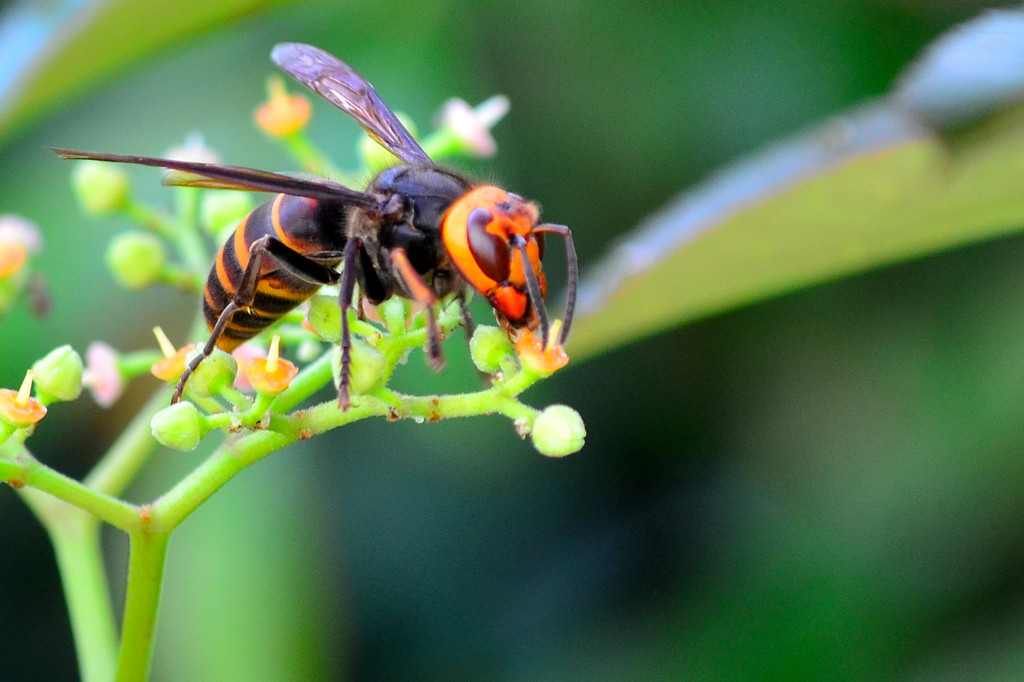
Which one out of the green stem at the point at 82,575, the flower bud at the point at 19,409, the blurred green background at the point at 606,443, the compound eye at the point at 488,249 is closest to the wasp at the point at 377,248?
the compound eye at the point at 488,249

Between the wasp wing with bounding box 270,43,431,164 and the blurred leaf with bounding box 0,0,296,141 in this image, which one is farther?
the blurred leaf with bounding box 0,0,296,141

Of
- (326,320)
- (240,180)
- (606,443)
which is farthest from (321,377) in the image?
(606,443)

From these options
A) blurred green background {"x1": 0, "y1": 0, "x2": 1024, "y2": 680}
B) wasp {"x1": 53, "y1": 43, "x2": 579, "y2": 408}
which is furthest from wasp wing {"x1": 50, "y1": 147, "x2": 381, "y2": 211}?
blurred green background {"x1": 0, "y1": 0, "x2": 1024, "y2": 680}

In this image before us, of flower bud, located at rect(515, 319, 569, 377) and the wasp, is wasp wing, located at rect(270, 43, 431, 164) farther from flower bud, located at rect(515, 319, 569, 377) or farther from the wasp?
flower bud, located at rect(515, 319, 569, 377)

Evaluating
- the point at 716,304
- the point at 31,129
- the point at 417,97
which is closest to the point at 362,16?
the point at 417,97

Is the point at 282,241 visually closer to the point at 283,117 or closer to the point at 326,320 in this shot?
the point at 326,320

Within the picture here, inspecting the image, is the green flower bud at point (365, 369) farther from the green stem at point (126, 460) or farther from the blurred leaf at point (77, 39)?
the blurred leaf at point (77, 39)
